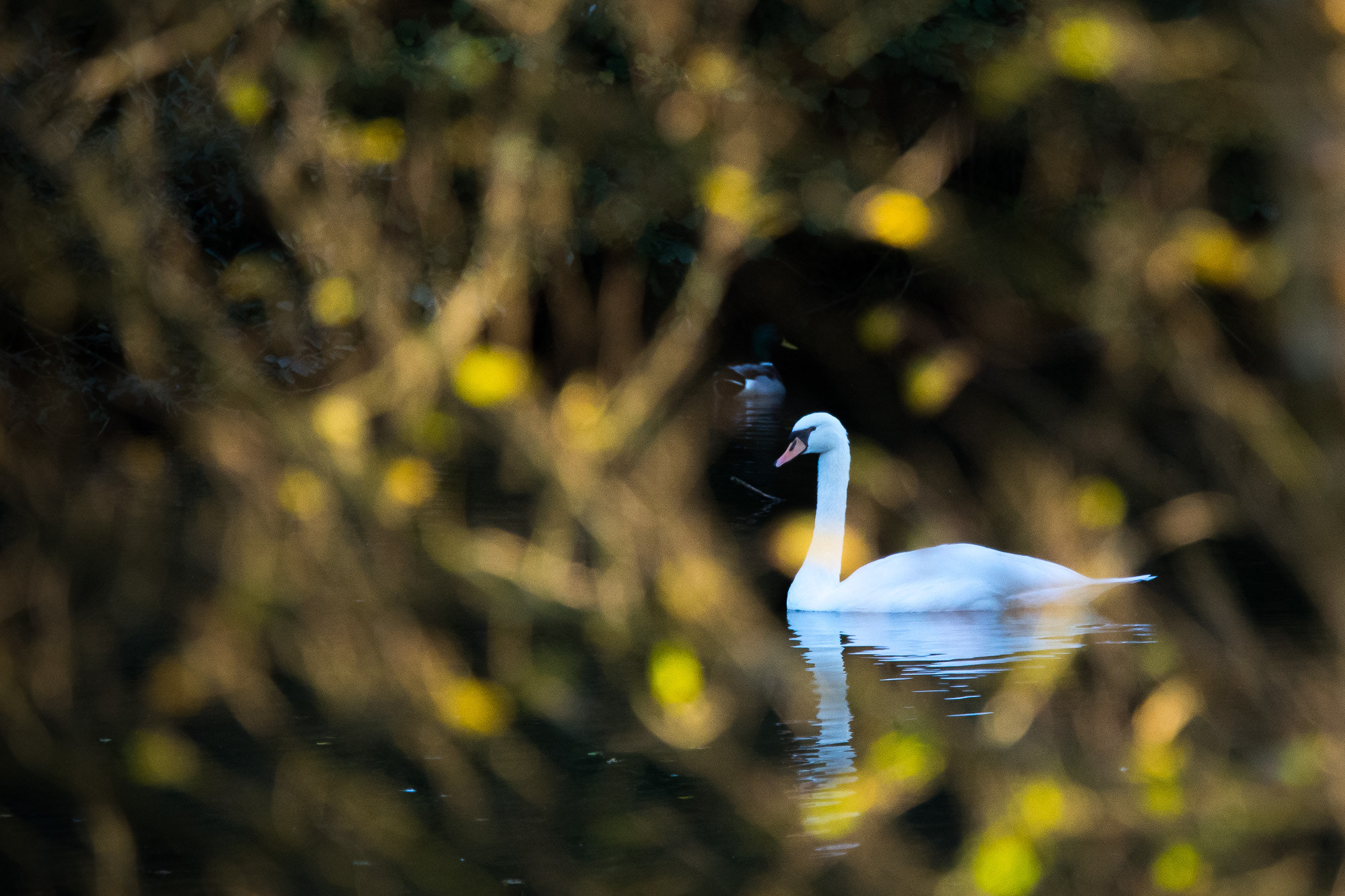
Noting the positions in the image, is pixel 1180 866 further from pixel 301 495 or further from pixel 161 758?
pixel 161 758

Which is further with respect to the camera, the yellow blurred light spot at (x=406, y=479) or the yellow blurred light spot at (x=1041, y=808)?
the yellow blurred light spot at (x=406, y=479)

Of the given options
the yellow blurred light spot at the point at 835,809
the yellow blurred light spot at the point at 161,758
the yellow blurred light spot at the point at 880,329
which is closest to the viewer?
the yellow blurred light spot at the point at 880,329

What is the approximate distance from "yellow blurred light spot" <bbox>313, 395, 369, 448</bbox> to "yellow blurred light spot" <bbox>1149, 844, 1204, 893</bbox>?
Answer: 3.88 ft

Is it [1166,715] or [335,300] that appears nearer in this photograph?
[1166,715]

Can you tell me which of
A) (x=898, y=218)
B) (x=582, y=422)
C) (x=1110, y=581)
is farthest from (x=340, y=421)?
(x=1110, y=581)

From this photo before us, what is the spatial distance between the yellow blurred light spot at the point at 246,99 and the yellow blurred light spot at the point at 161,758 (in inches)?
125

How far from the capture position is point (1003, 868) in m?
1.27

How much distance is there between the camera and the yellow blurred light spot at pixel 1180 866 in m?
1.45

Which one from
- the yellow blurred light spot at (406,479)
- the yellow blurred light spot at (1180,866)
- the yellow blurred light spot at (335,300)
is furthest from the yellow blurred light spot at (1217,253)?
the yellow blurred light spot at (406,479)

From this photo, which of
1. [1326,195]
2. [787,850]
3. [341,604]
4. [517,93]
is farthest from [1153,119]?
[341,604]

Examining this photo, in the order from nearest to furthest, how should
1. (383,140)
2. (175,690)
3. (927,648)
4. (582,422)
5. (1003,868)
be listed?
1. (1003,868)
2. (383,140)
3. (582,422)
4. (175,690)
5. (927,648)

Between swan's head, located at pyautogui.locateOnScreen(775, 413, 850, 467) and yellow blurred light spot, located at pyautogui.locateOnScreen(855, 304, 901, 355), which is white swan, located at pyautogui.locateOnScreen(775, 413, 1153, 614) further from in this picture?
yellow blurred light spot, located at pyautogui.locateOnScreen(855, 304, 901, 355)

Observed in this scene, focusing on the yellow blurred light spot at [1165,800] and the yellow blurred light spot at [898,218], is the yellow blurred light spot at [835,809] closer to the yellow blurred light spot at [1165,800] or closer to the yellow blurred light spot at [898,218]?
the yellow blurred light spot at [1165,800]

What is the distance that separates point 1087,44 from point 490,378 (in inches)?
29.0
